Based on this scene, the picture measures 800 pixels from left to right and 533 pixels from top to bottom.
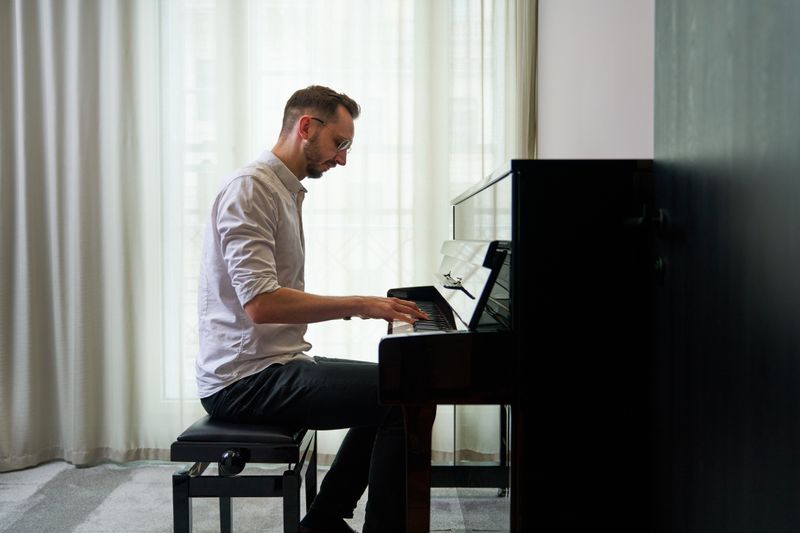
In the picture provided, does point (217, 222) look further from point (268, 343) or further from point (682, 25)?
point (682, 25)

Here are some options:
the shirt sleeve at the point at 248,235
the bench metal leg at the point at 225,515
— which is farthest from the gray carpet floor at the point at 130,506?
the shirt sleeve at the point at 248,235

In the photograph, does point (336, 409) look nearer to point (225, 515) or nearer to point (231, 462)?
point (231, 462)

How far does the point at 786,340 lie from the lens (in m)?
0.88

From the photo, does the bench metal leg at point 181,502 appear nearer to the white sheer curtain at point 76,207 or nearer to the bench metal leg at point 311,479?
the bench metal leg at point 311,479

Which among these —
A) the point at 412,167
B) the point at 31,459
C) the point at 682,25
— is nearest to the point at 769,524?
the point at 682,25

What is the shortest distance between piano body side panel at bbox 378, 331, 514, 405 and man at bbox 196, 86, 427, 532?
0.95 feet

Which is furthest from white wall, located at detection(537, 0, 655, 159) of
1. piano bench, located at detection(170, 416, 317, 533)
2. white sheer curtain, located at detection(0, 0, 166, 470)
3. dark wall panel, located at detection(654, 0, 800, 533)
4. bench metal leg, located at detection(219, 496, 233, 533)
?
white sheer curtain, located at detection(0, 0, 166, 470)

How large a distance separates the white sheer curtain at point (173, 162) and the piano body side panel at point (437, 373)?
147cm

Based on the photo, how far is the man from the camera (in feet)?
5.53

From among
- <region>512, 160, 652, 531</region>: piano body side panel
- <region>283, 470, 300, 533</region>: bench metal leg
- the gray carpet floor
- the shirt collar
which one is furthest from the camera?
the gray carpet floor

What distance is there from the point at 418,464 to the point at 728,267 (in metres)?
0.75

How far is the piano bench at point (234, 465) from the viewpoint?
158 centimetres

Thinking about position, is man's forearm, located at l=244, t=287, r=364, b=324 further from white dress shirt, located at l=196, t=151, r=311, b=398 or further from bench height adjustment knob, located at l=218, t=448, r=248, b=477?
bench height adjustment knob, located at l=218, t=448, r=248, b=477

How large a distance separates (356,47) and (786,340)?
2329mm
